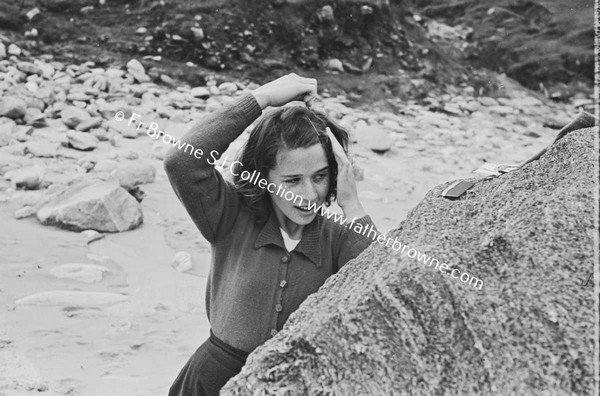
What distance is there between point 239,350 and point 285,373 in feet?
2.26

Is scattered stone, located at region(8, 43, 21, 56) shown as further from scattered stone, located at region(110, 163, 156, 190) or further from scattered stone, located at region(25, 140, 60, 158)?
scattered stone, located at region(110, 163, 156, 190)

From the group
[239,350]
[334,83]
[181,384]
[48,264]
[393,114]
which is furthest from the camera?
[334,83]

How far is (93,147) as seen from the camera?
21.0 ft

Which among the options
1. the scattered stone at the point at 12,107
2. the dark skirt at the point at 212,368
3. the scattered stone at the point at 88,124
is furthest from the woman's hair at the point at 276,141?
the scattered stone at the point at 12,107

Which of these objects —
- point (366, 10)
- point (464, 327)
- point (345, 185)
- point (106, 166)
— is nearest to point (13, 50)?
point (106, 166)

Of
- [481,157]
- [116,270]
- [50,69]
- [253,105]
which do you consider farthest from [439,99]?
[253,105]

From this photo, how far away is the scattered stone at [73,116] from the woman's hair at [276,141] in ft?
16.7

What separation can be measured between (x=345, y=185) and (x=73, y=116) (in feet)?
17.7

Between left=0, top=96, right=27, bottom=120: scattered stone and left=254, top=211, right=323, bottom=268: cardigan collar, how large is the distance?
5484 millimetres

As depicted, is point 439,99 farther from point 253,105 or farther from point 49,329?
point 253,105

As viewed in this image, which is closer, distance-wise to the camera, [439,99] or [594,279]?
[594,279]

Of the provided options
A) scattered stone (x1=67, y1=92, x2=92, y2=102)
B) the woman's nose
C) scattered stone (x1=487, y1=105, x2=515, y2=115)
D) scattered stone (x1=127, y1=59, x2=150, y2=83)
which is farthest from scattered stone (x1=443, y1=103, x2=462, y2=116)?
the woman's nose

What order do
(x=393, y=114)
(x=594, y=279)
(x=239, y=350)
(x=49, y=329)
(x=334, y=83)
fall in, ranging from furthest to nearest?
(x=334, y=83) → (x=393, y=114) → (x=49, y=329) → (x=239, y=350) → (x=594, y=279)

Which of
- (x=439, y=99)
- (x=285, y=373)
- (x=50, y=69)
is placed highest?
(x=285, y=373)
